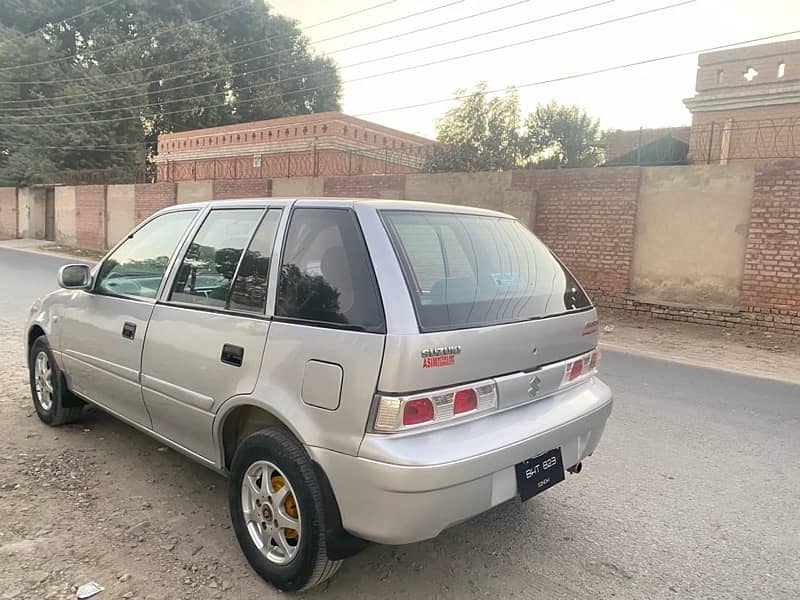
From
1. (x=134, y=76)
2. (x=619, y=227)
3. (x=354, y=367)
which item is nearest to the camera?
(x=354, y=367)

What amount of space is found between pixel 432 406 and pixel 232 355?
105 centimetres

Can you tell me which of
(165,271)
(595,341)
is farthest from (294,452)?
(595,341)

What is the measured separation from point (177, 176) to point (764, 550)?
24.0 metres

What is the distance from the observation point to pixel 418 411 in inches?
87.8

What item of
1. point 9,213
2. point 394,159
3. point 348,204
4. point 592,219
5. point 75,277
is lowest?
point 75,277

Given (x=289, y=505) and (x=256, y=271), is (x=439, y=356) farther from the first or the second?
(x=256, y=271)

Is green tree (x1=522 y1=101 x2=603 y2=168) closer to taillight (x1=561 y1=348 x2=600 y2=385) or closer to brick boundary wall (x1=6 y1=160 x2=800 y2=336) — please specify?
brick boundary wall (x1=6 y1=160 x2=800 y2=336)

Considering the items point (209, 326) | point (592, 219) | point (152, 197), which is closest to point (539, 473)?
point (209, 326)

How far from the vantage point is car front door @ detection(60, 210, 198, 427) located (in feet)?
11.1

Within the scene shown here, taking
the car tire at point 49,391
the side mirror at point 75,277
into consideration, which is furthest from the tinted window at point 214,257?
the car tire at point 49,391

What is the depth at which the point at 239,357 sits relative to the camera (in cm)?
269

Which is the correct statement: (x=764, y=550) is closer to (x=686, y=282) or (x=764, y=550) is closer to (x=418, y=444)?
(x=418, y=444)

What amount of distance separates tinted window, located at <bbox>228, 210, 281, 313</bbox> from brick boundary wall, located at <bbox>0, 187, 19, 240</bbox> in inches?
1254

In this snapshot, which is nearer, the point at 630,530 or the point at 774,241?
the point at 630,530
